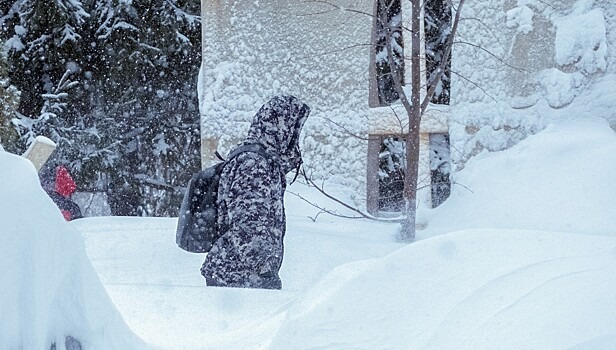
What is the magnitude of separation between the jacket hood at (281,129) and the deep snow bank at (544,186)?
3.78 metres

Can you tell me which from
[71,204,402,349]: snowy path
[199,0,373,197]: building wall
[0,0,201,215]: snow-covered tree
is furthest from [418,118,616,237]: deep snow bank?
[0,0,201,215]: snow-covered tree

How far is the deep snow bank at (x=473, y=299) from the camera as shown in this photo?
71.7 inches

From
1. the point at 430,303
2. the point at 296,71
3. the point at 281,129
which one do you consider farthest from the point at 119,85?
the point at 430,303

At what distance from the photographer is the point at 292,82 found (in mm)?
10867

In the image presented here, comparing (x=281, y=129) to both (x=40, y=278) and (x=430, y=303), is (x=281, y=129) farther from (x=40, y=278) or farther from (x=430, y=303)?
(x=40, y=278)

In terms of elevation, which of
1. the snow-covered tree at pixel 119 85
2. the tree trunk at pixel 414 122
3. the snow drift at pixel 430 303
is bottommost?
the snow-covered tree at pixel 119 85

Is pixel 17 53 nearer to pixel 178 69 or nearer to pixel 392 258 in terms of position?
pixel 178 69

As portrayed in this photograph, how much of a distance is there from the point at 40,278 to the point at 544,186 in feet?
23.3

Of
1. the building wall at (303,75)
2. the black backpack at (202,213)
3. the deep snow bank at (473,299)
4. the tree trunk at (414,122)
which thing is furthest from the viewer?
the building wall at (303,75)

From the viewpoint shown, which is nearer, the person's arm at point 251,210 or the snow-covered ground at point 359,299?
the snow-covered ground at point 359,299

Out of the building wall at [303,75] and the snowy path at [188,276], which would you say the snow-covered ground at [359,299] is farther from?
the building wall at [303,75]

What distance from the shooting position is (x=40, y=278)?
5.05 feet

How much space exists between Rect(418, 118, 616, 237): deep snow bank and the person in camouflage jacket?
162 inches

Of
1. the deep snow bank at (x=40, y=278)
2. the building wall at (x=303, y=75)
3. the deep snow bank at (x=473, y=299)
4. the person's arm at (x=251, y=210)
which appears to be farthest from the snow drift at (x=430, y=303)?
the building wall at (x=303, y=75)
